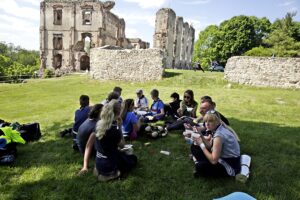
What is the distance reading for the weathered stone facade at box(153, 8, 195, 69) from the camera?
3309 centimetres

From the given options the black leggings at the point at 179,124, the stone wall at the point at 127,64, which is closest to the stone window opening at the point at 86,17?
the stone wall at the point at 127,64

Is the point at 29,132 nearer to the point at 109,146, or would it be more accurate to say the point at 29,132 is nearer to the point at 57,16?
the point at 109,146

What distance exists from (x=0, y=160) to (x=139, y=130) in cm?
330

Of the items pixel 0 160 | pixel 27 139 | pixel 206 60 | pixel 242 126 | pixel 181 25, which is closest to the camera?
pixel 0 160

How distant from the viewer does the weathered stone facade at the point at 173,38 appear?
109 ft

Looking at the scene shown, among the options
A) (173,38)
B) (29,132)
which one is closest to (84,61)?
(173,38)

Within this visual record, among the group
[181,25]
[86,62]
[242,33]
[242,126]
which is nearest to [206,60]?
[242,33]

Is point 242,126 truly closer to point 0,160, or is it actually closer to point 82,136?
point 82,136

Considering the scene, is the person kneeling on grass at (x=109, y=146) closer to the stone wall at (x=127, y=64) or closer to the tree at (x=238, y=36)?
the stone wall at (x=127, y=64)

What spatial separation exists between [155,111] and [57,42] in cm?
3996

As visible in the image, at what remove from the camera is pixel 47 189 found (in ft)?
14.0

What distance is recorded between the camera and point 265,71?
18375 mm

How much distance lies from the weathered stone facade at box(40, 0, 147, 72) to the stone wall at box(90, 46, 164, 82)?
1784cm

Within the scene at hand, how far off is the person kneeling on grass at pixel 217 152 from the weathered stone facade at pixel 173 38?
94.9ft
